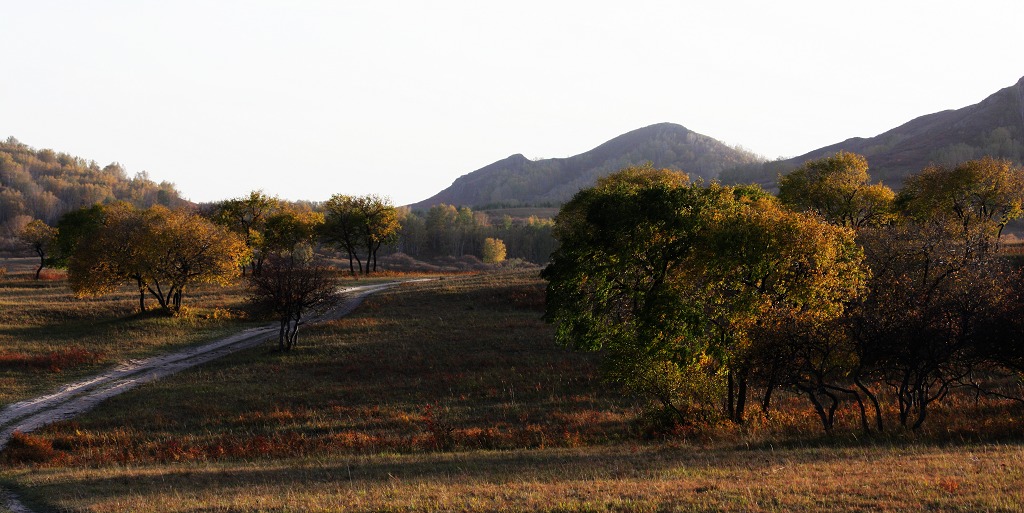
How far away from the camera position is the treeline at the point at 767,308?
24344 mm

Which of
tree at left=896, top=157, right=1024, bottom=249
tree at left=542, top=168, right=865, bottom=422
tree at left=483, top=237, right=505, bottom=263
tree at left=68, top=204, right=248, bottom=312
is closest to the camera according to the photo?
tree at left=542, top=168, right=865, bottom=422

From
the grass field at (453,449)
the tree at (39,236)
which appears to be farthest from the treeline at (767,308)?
the tree at (39,236)

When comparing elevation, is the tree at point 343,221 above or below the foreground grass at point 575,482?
above

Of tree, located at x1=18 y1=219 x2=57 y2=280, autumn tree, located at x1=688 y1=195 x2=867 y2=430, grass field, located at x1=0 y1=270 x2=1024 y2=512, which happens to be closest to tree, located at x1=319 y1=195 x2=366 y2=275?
tree, located at x1=18 y1=219 x2=57 y2=280

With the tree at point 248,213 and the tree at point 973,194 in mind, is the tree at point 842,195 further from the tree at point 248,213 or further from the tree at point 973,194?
the tree at point 248,213

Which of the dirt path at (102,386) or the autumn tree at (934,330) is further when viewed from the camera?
the dirt path at (102,386)

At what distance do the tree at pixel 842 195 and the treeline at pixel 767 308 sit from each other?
26822mm

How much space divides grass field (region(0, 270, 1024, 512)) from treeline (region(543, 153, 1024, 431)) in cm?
A: 224

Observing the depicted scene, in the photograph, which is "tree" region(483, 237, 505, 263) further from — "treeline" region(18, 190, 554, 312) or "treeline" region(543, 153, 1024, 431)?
"treeline" region(543, 153, 1024, 431)

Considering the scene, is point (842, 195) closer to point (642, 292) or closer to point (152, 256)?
point (642, 292)

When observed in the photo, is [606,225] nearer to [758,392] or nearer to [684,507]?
[758,392]

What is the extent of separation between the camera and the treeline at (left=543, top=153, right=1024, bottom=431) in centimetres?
2434

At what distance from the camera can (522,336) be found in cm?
5322

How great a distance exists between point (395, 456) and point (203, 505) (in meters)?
9.62
